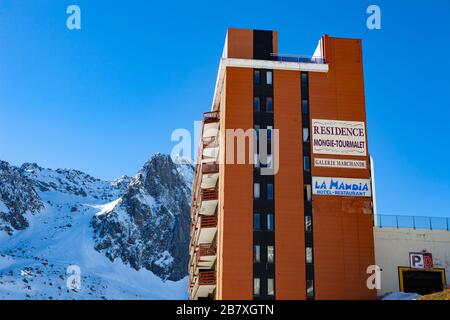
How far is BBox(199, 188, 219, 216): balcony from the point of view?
75.9 m

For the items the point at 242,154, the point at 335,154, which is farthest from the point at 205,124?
the point at 335,154

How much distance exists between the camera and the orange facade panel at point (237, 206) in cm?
6650

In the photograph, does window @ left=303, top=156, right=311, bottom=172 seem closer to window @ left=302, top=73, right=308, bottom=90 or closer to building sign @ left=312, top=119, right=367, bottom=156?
building sign @ left=312, top=119, right=367, bottom=156

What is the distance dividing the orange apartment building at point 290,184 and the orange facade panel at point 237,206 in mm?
100

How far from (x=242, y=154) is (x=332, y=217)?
1116cm

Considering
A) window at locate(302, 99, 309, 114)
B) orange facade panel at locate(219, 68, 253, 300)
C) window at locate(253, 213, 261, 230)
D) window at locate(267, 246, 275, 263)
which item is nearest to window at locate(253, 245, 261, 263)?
orange facade panel at locate(219, 68, 253, 300)

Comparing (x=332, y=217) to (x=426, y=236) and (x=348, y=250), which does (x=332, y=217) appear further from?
(x=426, y=236)

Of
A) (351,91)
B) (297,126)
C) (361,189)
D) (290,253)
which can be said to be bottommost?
(290,253)

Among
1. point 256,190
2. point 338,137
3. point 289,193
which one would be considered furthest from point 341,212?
point 256,190

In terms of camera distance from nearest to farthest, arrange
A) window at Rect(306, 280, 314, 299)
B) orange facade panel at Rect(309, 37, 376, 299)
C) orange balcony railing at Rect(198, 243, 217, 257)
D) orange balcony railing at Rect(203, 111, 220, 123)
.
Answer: window at Rect(306, 280, 314, 299), orange facade panel at Rect(309, 37, 376, 299), orange balcony railing at Rect(198, 243, 217, 257), orange balcony railing at Rect(203, 111, 220, 123)

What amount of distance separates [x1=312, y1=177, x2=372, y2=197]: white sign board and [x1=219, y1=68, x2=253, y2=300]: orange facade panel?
23.1 ft

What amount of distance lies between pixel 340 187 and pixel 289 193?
222 inches

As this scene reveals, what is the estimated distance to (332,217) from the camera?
231 ft

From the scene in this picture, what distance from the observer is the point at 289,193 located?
7038 centimetres
